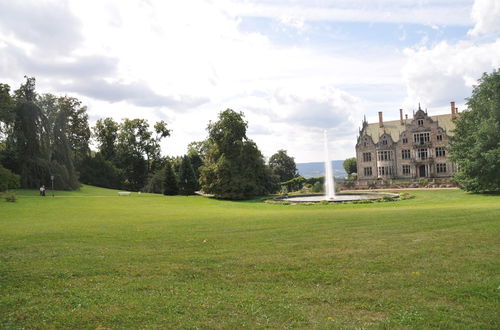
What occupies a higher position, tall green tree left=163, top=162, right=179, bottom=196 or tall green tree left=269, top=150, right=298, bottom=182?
tall green tree left=269, top=150, right=298, bottom=182

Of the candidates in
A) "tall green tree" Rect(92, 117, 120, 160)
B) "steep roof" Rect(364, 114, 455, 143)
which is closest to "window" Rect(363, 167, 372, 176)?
"steep roof" Rect(364, 114, 455, 143)

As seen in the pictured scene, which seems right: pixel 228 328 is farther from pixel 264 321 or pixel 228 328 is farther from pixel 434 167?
pixel 434 167

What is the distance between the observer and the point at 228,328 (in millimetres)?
6418

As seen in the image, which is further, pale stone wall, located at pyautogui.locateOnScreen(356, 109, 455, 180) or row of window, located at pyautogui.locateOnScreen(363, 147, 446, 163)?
row of window, located at pyautogui.locateOnScreen(363, 147, 446, 163)

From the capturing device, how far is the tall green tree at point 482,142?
35.4 meters

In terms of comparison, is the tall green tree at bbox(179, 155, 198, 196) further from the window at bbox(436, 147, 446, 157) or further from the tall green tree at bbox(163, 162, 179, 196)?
the window at bbox(436, 147, 446, 157)

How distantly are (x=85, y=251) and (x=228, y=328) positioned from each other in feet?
23.8

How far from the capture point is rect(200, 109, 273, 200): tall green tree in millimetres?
51125

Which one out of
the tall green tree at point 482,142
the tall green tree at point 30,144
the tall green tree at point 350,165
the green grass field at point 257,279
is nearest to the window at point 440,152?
the tall green tree at point 482,142

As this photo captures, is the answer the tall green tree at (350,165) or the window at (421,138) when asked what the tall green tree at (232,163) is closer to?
the window at (421,138)

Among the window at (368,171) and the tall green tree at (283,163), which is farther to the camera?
the tall green tree at (283,163)

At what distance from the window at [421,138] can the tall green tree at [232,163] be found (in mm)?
31229

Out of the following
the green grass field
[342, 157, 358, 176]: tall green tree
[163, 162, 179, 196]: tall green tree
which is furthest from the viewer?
[342, 157, 358, 176]: tall green tree

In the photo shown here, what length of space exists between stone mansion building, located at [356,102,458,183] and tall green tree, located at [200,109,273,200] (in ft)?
92.0
